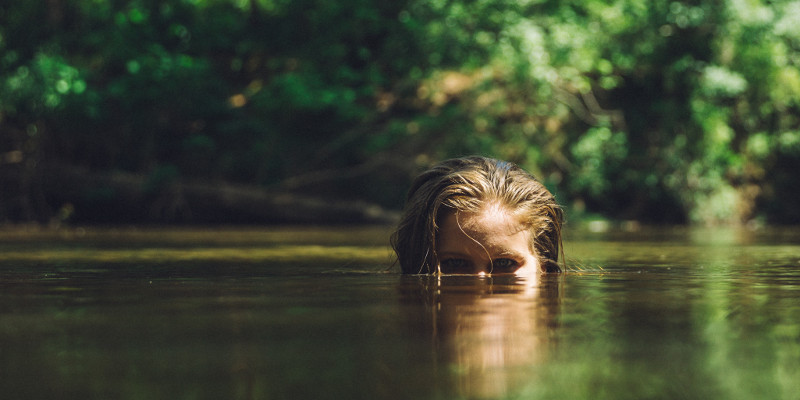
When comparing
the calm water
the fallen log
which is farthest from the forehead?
the fallen log

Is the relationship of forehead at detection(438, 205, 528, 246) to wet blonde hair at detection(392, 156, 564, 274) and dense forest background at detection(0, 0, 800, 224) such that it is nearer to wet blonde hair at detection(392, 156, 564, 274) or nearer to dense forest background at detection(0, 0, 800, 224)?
wet blonde hair at detection(392, 156, 564, 274)

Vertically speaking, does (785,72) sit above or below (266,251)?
above

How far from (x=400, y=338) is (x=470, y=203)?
1819 mm

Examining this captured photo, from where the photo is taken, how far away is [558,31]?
50.0 ft

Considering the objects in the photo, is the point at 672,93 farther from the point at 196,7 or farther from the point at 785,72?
the point at 196,7

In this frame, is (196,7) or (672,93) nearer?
(196,7)

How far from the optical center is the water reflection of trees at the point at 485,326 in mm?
1233

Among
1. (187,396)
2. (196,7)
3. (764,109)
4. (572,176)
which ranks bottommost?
A: (187,396)

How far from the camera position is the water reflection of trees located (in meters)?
1.23

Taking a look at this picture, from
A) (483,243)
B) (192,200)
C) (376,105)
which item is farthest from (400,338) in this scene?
(376,105)

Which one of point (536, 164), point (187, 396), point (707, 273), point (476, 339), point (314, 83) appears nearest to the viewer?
point (187, 396)

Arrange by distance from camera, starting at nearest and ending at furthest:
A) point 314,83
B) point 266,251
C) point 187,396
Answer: point 187,396, point 266,251, point 314,83

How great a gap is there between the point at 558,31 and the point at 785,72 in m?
4.86

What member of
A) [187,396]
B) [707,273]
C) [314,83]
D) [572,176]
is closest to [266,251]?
[707,273]
